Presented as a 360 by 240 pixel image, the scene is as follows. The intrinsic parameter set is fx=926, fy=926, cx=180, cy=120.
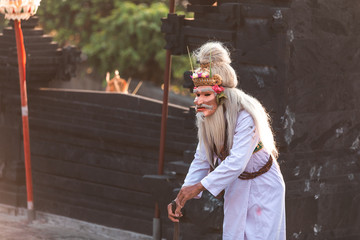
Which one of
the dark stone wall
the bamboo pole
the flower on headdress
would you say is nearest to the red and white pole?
the bamboo pole

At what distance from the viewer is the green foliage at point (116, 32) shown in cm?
2720

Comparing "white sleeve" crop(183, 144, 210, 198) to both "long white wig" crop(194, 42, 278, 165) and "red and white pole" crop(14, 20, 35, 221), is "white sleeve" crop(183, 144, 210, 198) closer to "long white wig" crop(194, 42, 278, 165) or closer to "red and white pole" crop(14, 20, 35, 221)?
"long white wig" crop(194, 42, 278, 165)

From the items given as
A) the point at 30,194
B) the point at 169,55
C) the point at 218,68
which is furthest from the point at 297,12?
the point at 30,194

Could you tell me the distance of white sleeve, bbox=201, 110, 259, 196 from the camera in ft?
19.8

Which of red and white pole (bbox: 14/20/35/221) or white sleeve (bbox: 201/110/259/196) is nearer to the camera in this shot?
white sleeve (bbox: 201/110/259/196)

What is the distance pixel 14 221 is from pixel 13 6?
2.65 meters

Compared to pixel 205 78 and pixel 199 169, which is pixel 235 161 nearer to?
pixel 199 169

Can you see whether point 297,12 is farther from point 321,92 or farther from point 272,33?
point 321,92

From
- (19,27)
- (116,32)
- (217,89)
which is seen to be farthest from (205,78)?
(116,32)

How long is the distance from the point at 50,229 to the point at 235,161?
5.04 metres

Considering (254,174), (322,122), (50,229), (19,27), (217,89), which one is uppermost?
(19,27)

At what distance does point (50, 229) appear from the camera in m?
10.6

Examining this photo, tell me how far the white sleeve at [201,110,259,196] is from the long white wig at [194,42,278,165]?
7cm

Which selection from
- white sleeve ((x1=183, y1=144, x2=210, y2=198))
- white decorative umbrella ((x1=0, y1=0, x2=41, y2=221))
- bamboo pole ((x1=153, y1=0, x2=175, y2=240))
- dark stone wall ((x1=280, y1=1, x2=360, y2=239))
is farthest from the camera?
white decorative umbrella ((x1=0, y1=0, x2=41, y2=221))
